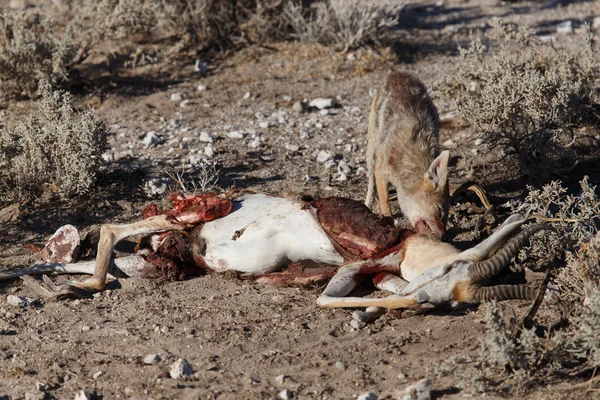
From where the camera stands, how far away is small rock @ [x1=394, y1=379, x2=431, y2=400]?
4.57 meters

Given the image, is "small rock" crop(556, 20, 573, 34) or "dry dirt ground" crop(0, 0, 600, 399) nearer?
"dry dirt ground" crop(0, 0, 600, 399)

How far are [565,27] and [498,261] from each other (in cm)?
913

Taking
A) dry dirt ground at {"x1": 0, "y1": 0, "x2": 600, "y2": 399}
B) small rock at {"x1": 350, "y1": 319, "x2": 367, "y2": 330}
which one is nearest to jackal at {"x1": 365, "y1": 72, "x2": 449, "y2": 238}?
dry dirt ground at {"x1": 0, "y1": 0, "x2": 600, "y2": 399}

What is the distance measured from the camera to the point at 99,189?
7.80 metres

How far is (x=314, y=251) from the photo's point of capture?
602cm

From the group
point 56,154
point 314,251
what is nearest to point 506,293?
point 314,251

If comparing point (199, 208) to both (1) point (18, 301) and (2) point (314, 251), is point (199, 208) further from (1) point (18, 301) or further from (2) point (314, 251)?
(1) point (18, 301)

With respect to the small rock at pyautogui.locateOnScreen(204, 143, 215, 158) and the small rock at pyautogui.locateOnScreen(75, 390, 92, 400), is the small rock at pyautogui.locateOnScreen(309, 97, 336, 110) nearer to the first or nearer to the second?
the small rock at pyautogui.locateOnScreen(204, 143, 215, 158)

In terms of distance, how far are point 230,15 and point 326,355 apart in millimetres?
7996

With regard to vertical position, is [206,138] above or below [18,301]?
Answer: above

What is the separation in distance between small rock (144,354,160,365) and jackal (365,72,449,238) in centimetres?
269

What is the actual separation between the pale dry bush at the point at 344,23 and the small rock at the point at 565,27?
312cm

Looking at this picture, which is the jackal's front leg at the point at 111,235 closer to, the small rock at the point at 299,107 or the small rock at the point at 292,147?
the small rock at the point at 292,147

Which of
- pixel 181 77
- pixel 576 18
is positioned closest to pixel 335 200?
pixel 181 77
